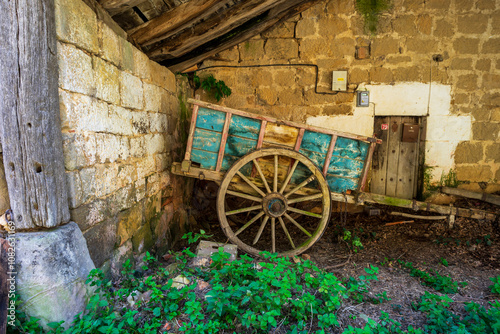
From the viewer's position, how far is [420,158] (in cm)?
465

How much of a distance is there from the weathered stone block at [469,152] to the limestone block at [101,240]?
491cm

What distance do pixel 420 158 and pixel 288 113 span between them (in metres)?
2.23

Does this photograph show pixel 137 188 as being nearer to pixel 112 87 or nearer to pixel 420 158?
pixel 112 87

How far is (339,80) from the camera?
4531 millimetres

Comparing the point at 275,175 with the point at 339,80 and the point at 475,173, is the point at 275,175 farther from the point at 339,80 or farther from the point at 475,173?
the point at 475,173

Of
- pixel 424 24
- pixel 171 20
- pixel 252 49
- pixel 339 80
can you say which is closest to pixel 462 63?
pixel 424 24

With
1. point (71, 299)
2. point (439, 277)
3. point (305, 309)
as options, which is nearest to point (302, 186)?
point (305, 309)

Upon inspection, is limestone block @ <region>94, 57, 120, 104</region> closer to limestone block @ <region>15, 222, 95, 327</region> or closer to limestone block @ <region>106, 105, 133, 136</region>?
limestone block @ <region>106, 105, 133, 136</region>

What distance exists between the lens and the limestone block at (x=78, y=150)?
1.89m

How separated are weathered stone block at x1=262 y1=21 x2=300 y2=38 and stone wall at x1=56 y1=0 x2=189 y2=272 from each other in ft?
6.13

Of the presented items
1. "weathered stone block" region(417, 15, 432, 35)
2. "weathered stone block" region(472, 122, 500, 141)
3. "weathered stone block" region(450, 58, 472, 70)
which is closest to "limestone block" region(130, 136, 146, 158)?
"weathered stone block" region(417, 15, 432, 35)

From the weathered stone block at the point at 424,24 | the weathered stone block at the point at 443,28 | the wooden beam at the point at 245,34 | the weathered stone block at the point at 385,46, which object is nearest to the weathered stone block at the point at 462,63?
the weathered stone block at the point at 443,28

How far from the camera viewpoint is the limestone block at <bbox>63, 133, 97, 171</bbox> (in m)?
1.89

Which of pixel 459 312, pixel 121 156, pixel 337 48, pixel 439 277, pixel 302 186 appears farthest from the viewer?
pixel 337 48
